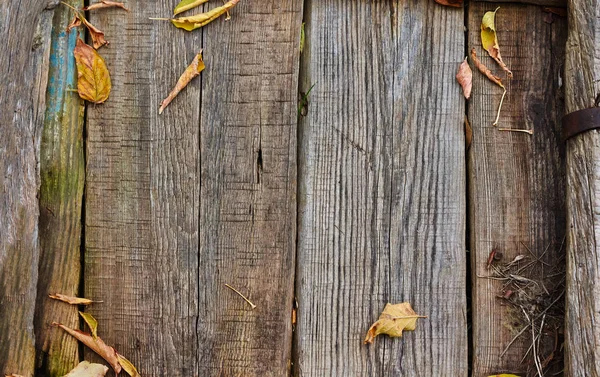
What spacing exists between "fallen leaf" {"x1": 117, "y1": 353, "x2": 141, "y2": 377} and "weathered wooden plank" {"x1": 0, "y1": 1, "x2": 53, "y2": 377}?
0.90 feet

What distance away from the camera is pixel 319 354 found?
2301mm

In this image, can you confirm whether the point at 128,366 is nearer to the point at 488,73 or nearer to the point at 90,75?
the point at 90,75

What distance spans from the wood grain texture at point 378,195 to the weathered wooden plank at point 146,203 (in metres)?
0.39

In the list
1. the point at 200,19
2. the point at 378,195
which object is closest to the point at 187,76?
the point at 200,19

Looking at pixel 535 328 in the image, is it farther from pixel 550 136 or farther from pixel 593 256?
pixel 550 136

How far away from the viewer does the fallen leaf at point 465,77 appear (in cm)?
234

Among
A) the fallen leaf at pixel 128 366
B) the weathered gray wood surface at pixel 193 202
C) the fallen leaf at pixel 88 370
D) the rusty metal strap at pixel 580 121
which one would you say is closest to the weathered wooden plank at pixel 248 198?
the weathered gray wood surface at pixel 193 202

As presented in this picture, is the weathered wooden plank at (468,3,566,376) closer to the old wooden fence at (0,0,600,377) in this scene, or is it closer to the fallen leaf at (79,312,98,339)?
the old wooden fence at (0,0,600,377)

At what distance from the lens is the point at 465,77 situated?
2342mm

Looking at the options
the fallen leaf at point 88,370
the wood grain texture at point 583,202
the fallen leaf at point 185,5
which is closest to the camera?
the wood grain texture at point 583,202

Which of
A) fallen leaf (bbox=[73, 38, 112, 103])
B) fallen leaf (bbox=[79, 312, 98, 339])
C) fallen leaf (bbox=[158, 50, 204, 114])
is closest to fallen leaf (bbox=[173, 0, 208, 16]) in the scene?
fallen leaf (bbox=[158, 50, 204, 114])

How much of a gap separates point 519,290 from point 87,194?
4.95 ft

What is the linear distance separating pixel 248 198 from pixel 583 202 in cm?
108

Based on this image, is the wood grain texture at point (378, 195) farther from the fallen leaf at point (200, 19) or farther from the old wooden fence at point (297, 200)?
the fallen leaf at point (200, 19)
